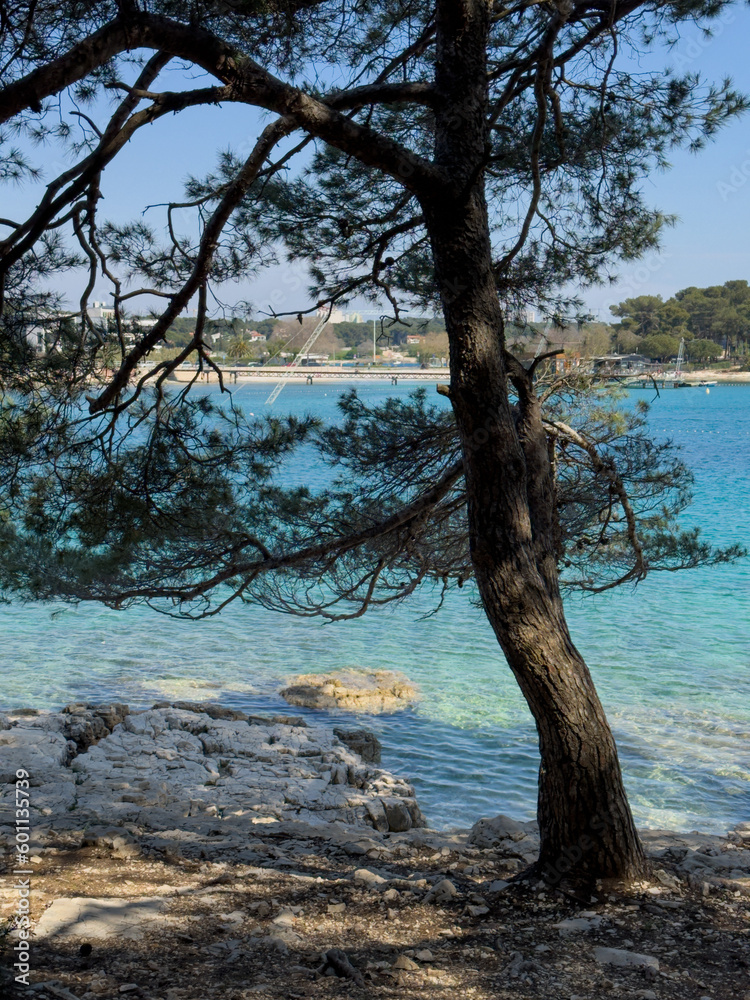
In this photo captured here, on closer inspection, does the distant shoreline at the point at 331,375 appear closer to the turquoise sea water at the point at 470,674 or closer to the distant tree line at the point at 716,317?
the turquoise sea water at the point at 470,674

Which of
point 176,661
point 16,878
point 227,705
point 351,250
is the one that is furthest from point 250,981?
point 176,661

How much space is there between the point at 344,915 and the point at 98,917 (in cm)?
86

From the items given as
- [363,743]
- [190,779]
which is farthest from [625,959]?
[363,743]

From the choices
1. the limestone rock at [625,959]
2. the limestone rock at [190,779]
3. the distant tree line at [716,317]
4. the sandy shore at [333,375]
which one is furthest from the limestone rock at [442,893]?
the distant tree line at [716,317]

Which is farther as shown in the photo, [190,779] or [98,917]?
[190,779]

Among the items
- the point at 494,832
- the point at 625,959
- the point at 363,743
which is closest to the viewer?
the point at 625,959

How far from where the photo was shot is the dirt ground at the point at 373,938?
2.62 metres

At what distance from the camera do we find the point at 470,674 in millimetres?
10875

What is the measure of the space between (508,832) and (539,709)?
195cm

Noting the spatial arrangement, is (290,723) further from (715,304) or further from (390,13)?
(715,304)

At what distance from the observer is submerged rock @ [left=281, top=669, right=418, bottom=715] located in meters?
9.82

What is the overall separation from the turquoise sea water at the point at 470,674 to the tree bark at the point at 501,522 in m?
2.73

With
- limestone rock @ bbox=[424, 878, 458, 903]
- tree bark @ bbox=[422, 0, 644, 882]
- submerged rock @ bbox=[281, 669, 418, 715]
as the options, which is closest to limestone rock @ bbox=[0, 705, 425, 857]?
submerged rock @ bbox=[281, 669, 418, 715]

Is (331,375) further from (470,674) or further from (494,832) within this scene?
(494,832)
